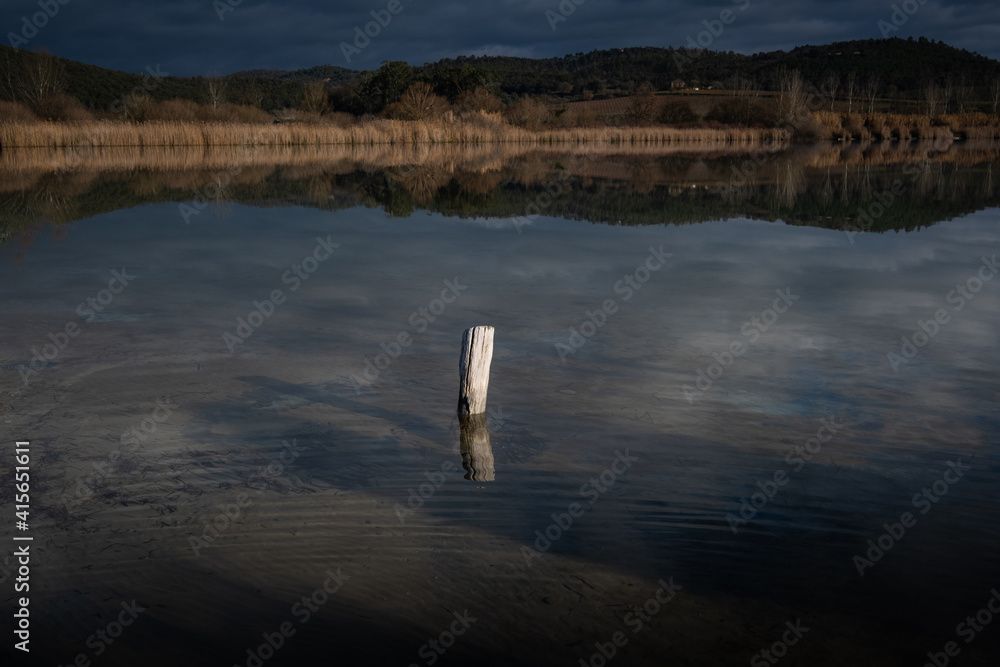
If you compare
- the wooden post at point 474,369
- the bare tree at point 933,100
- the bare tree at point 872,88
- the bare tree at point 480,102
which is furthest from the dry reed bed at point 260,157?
the bare tree at point 872,88

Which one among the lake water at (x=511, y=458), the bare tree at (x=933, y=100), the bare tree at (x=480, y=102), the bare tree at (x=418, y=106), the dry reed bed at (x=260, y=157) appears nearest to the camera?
the lake water at (x=511, y=458)

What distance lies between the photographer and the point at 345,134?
39031 mm

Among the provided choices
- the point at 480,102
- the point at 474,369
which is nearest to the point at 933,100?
the point at 480,102

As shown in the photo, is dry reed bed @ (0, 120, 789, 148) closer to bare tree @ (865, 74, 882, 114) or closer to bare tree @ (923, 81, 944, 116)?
bare tree @ (923, 81, 944, 116)

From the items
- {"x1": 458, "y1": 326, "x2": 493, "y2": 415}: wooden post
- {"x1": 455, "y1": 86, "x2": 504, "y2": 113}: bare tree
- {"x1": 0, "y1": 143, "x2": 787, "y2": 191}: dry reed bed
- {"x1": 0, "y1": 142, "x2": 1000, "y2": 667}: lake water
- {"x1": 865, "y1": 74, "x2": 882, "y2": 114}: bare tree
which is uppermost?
{"x1": 865, "y1": 74, "x2": 882, "y2": 114}: bare tree

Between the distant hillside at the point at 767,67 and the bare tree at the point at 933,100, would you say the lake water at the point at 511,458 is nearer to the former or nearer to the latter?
the bare tree at the point at 933,100

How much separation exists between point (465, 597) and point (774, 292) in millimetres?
6811

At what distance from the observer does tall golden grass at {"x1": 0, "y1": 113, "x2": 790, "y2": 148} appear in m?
33.0

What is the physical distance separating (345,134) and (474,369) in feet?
117

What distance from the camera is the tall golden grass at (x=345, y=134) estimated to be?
3303 cm

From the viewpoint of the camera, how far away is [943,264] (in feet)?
36.6

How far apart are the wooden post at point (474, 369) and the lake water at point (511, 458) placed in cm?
19

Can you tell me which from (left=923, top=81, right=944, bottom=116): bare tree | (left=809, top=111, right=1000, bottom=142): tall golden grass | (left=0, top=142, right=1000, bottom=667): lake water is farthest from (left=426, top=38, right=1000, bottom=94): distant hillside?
(left=0, top=142, right=1000, bottom=667): lake water

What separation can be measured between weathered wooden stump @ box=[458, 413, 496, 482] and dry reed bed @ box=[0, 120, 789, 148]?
3231 centimetres
